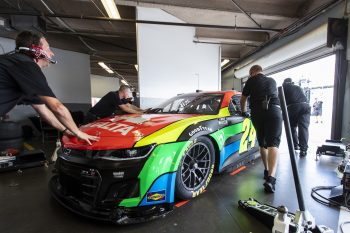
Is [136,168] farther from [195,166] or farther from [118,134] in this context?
[195,166]

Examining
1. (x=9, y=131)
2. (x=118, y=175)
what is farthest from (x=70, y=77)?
(x=118, y=175)

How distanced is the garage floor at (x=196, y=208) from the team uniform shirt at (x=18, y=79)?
1.08m

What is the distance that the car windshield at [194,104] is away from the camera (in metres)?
2.73

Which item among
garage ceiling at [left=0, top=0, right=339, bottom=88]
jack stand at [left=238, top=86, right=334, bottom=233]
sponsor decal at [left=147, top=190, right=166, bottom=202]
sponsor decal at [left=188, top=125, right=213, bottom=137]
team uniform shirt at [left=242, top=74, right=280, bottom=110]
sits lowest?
sponsor decal at [left=147, top=190, right=166, bottom=202]

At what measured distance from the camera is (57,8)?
5.45 meters

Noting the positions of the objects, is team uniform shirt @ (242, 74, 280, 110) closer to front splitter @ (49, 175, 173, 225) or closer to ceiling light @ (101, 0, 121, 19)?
front splitter @ (49, 175, 173, 225)

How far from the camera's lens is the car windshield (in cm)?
273

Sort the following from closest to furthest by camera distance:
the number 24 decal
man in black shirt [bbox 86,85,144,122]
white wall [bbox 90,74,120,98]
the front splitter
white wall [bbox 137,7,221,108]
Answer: the front splitter → the number 24 decal → man in black shirt [bbox 86,85,144,122] → white wall [bbox 137,7,221,108] → white wall [bbox 90,74,120,98]

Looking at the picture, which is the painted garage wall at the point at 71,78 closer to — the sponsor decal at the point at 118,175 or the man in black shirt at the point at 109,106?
the man in black shirt at the point at 109,106

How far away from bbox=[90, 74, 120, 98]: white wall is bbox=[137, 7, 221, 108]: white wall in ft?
40.6

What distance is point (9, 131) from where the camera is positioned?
4.27 metres

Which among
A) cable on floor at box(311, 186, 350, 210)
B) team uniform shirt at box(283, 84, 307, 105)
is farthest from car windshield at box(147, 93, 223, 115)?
team uniform shirt at box(283, 84, 307, 105)

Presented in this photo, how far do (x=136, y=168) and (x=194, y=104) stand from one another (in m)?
1.51

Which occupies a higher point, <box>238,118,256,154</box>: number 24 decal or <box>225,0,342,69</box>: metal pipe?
<box>225,0,342,69</box>: metal pipe
